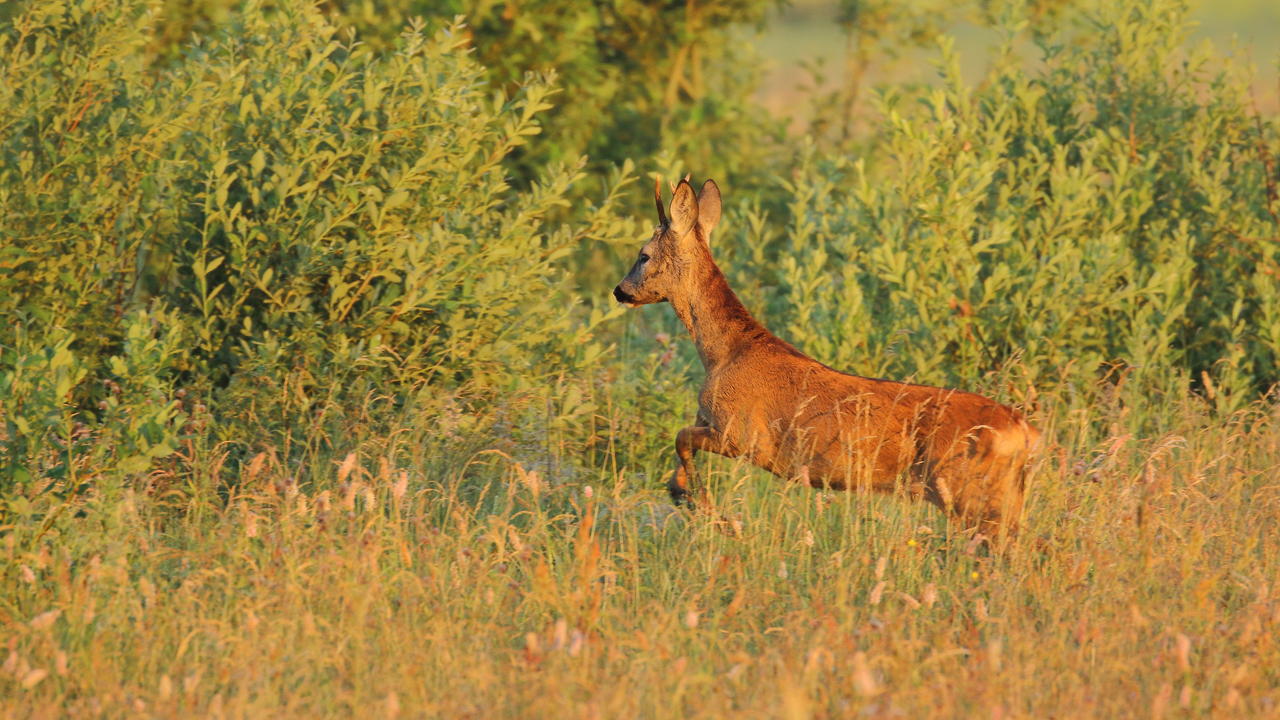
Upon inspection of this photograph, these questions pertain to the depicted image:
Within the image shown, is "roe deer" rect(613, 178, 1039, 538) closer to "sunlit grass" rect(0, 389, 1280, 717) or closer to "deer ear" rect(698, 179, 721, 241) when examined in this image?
"deer ear" rect(698, 179, 721, 241)

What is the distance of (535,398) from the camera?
7918 mm

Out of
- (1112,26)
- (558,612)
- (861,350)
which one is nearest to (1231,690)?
(558,612)

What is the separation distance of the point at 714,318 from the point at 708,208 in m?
0.66

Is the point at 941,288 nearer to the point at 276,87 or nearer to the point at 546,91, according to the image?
the point at 546,91

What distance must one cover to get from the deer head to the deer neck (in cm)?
6

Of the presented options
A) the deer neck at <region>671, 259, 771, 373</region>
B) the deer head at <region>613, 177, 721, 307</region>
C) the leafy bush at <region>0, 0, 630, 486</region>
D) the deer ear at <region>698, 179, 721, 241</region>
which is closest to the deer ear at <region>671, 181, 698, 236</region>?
the deer head at <region>613, 177, 721, 307</region>

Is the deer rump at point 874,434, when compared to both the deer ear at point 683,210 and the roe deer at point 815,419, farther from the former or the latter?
the deer ear at point 683,210

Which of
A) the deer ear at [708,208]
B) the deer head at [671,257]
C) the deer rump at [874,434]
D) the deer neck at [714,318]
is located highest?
the deer ear at [708,208]

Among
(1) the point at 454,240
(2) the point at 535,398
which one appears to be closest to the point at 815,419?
(2) the point at 535,398

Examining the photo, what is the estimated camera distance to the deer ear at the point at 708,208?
303 inches

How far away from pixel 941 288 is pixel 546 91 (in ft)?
8.71

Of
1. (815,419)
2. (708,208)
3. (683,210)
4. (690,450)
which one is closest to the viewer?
(815,419)

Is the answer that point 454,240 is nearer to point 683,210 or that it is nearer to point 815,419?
point 683,210

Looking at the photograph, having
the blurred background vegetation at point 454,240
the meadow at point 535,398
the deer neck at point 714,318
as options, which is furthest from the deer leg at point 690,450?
the blurred background vegetation at point 454,240
